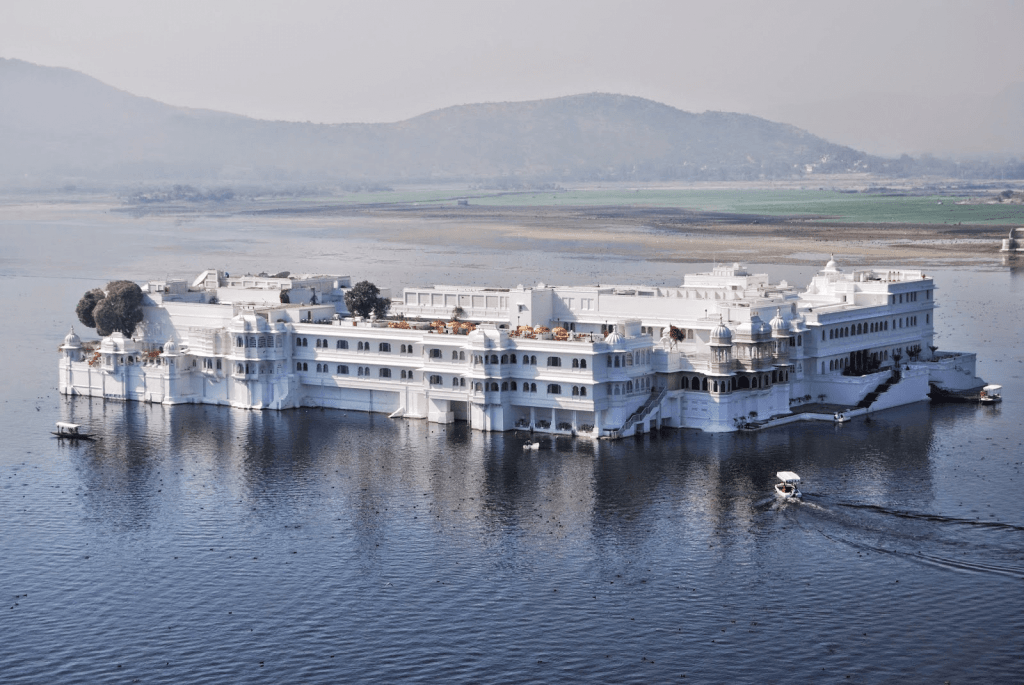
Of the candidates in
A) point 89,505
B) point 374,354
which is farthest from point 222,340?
point 89,505

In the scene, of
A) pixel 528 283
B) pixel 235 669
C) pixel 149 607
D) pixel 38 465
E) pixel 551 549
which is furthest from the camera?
pixel 528 283

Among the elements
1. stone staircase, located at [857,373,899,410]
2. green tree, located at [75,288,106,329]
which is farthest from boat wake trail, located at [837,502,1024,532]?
green tree, located at [75,288,106,329]

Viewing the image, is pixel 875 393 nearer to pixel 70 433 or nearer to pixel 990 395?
pixel 990 395

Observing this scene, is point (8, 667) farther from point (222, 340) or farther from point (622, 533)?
point (222, 340)

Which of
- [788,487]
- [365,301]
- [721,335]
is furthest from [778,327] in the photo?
[365,301]

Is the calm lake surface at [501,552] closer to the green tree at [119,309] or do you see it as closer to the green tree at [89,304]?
the green tree at [119,309]

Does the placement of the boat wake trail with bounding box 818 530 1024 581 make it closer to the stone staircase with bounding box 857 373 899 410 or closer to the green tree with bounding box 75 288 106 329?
the stone staircase with bounding box 857 373 899 410
